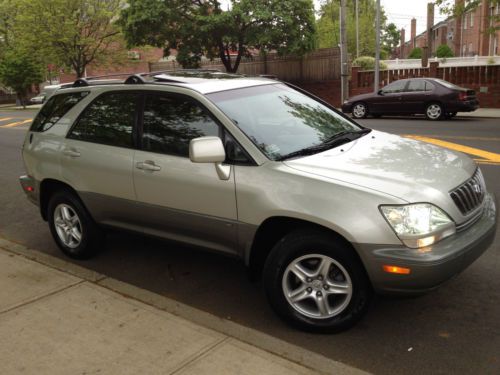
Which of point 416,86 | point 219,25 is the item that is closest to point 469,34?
point 219,25

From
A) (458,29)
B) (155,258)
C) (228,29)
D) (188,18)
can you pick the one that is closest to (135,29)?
(188,18)

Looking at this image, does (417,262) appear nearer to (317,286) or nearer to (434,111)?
(317,286)

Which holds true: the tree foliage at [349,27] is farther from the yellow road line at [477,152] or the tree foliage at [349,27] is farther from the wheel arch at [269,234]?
the wheel arch at [269,234]

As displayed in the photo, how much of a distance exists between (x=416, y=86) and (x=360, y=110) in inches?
84.5

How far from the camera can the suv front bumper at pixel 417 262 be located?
2.98 meters

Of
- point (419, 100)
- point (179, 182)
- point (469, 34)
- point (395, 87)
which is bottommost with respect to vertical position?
point (419, 100)

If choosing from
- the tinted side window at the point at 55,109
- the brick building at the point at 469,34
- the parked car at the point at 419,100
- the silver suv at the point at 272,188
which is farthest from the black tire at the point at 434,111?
the brick building at the point at 469,34

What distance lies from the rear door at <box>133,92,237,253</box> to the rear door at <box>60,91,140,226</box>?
0.17m

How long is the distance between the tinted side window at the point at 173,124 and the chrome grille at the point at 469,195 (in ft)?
5.62

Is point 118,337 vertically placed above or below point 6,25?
below

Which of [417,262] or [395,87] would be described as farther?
[395,87]

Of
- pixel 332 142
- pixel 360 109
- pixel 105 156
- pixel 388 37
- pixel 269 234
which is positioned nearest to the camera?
pixel 269 234

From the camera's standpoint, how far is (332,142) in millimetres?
3953

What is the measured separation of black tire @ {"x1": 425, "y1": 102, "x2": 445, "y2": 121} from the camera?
16391mm
